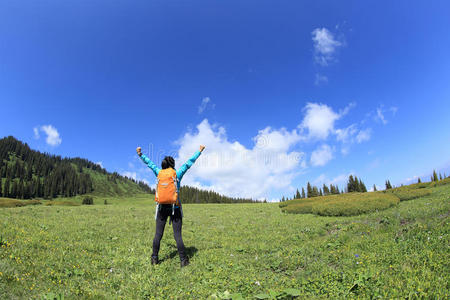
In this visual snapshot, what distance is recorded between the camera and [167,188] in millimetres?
7113

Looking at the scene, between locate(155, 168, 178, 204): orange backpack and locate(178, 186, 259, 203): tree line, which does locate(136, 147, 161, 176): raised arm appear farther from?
locate(178, 186, 259, 203): tree line

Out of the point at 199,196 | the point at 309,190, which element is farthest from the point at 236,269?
the point at 199,196

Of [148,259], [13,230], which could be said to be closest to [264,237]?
[148,259]

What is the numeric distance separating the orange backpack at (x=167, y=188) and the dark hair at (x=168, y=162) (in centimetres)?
39

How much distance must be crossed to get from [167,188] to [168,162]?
3.49ft

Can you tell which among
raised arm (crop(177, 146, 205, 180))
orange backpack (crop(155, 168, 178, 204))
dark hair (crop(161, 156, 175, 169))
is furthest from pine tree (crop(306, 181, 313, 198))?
orange backpack (crop(155, 168, 178, 204))

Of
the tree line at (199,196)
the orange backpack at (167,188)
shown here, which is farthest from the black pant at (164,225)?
the tree line at (199,196)

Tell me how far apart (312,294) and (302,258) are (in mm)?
2780

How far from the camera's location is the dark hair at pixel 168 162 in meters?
7.68

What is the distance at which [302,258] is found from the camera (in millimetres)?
7324

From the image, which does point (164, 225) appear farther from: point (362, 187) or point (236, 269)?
point (362, 187)

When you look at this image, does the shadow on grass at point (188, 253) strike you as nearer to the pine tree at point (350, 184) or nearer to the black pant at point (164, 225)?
the black pant at point (164, 225)

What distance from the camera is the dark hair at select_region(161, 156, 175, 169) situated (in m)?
7.68

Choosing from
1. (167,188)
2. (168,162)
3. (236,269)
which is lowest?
(236,269)
